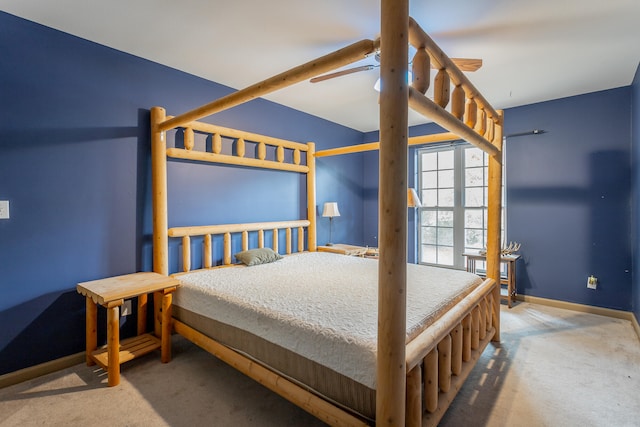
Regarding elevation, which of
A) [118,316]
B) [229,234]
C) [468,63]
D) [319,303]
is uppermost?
[468,63]

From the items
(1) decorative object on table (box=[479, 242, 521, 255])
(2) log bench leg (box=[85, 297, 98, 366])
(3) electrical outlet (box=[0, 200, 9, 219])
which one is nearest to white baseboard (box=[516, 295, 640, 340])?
(1) decorative object on table (box=[479, 242, 521, 255])

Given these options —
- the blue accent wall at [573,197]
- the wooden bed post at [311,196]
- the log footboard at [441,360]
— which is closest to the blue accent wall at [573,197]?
the blue accent wall at [573,197]

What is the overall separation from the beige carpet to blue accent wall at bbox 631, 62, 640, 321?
0.73 m

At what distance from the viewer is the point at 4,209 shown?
2.03 meters

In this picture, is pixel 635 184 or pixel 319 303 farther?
pixel 635 184

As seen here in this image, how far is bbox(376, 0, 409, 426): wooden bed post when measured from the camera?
45.0 inches

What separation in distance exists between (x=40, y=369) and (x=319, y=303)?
6.95 ft

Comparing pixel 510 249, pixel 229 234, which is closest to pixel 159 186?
pixel 229 234

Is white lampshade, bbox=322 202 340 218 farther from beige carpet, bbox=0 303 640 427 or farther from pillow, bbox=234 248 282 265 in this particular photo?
beige carpet, bbox=0 303 640 427

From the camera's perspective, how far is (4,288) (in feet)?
6.70

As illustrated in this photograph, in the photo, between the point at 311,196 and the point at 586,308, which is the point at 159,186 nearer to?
the point at 311,196

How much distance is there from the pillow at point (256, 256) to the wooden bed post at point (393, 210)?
2.04 metres

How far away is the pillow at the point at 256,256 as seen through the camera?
9.92 feet

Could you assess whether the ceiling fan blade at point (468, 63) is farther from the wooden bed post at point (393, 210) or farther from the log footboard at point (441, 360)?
the log footboard at point (441, 360)
